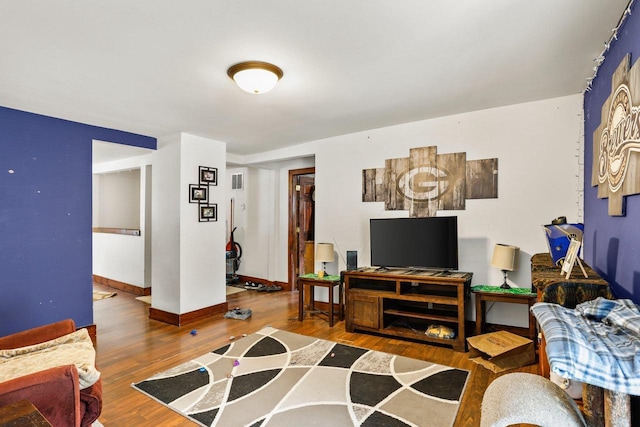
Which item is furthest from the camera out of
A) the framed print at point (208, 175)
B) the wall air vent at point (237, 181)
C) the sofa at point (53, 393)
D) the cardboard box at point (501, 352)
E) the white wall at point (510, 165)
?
the wall air vent at point (237, 181)

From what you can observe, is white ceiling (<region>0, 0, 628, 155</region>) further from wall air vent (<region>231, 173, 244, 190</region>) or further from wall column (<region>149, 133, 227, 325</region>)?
wall air vent (<region>231, 173, 244, 190</region>)

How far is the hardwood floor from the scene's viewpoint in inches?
86.7

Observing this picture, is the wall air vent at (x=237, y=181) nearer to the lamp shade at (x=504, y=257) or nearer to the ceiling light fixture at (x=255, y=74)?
the ceiling light fixture at (x=255, y=74)

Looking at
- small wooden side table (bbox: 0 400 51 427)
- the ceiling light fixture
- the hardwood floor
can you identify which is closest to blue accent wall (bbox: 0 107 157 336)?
the hardwood floor

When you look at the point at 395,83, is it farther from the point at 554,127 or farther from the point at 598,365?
the point at 598,365

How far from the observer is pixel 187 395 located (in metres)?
2.38

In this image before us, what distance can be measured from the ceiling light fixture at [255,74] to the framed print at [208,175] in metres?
2.11

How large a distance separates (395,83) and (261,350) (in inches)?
106

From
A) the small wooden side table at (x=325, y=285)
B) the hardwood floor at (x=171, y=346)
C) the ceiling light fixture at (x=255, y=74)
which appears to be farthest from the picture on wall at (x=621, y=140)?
the small wooden side table at (x=325, y=285)

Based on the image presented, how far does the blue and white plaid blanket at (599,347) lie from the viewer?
0.97 metres

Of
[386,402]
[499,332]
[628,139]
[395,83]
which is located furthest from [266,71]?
[499,332]

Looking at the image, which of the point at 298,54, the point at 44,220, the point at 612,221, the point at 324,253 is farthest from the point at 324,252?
the point at 44,220

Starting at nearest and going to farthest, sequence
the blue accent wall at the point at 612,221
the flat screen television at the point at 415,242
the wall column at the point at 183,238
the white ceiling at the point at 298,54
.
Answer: the blue accent wall at the point at 612,221 < the white ceiling at the point at 298,54 < the flat screen television at the point at 415,242 < the wall column at the point at 183,238

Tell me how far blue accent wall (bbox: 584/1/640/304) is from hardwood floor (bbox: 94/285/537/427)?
3.73 ft
